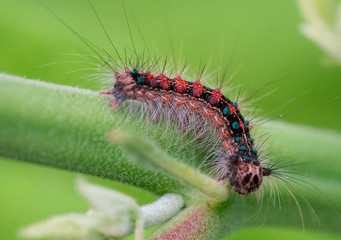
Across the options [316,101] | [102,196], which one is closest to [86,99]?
[102,196]

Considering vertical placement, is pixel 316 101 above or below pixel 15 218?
above

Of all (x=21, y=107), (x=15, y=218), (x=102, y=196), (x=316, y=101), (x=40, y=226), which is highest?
(x=316, y=101)

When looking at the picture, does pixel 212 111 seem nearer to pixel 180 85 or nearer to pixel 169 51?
pixel 180 85

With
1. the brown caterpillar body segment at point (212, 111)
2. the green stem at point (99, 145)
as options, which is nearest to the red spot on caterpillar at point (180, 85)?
the brown caterpillar body segment at point (212, 111)

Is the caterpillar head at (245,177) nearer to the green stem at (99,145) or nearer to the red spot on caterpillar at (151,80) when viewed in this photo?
the green stem at (99,145)

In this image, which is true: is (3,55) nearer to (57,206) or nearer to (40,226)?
(57,206)

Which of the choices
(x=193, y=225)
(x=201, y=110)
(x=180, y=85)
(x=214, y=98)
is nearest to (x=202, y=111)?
(x=201, y=110)
